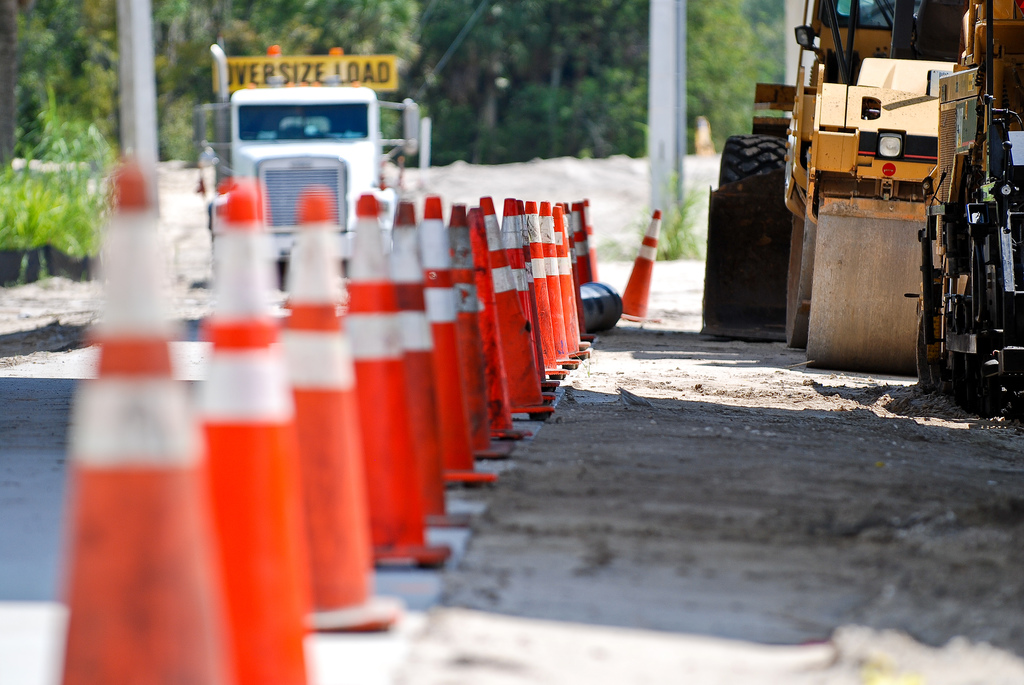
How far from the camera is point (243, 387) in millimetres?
2912

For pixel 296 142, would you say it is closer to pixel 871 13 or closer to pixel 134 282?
pixel 871 13

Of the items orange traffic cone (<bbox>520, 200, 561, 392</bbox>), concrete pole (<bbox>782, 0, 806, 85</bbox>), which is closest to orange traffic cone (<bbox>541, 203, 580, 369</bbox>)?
orange traffic cone (<bbox>520, 200, 561, 392</bbox>)

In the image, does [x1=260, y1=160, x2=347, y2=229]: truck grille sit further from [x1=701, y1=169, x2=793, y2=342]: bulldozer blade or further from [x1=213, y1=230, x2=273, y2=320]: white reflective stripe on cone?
[x1=213, y1=230, x2=273, y2=320]: white reflective stripe on cone

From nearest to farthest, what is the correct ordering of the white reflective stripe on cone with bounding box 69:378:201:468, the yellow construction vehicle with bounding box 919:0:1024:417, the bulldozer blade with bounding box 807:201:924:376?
the white reflective stripe on cone with bounding box 69:378:201:468, the yellow construction vehicle with bounding box 919:0:1024:417, the bulldozer blade with bounding box 807:201:924:376

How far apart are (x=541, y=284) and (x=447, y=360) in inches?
153

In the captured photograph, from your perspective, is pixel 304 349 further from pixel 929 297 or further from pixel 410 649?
pixel 929 297

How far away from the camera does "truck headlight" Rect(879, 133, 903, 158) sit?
973cm

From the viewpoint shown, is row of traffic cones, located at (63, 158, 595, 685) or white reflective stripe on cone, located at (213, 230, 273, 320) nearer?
row of traffic cones, located at (63, 158, 595, 685)

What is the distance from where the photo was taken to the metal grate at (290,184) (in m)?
20.7

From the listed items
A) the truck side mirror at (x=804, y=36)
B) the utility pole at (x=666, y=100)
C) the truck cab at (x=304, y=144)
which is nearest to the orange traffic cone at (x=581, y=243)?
the truck side mirror at (x=804, y=36)

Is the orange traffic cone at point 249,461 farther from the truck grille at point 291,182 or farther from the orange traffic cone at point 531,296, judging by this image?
the truck grille at point 291,182

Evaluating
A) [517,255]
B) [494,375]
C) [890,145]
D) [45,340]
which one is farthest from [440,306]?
[45,340]

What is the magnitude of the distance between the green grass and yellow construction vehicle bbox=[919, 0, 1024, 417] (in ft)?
42.4

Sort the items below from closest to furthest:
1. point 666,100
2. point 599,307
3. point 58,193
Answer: point 599,307, point 58,193, point 666,100
